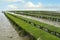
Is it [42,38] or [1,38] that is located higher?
[42,38]

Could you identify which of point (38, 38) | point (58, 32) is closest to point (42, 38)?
point (38, 38)

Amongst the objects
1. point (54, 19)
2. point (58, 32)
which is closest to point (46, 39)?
point (58, 32)

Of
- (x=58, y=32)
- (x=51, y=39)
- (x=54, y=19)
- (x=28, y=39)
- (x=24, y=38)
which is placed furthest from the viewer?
(x=54, y=19)

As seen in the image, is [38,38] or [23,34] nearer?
[38,38]

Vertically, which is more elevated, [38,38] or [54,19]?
[38,38]

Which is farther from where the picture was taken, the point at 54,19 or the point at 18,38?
the point at 54,19

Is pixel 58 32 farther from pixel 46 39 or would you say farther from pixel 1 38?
pixel 1 38

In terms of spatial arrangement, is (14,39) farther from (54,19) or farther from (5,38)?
(54,19)

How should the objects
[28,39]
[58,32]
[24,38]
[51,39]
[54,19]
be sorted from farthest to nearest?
[54,19] → [24,38] → [28,39] → [58,32] → [51,39]

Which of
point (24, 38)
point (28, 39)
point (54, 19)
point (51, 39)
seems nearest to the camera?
point (51, 39)
